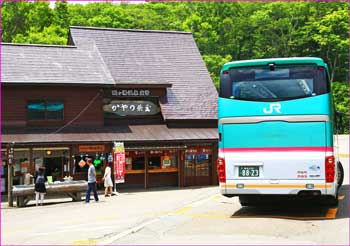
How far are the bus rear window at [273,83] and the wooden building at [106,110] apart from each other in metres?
13.9

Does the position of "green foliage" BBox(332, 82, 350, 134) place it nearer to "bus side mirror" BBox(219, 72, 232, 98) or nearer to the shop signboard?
the shop signboard

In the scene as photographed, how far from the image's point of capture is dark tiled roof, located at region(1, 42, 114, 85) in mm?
25547

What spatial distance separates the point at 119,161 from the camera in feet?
80.8

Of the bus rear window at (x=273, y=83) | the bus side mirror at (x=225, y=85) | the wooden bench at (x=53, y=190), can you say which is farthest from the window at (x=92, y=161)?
the bus rear window at (x=273, y=83)

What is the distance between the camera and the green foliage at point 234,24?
6247cm

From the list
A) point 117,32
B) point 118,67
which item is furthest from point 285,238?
point 117,32

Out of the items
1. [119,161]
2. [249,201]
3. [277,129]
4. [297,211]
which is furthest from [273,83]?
[119,161]

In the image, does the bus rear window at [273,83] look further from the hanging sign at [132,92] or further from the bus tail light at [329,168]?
the hanging sign at [132,92]

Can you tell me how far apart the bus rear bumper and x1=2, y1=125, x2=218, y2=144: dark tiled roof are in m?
13.9

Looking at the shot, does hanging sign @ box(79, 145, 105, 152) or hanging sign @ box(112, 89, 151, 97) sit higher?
hanging sign @ box(112, 89, 151, 97)

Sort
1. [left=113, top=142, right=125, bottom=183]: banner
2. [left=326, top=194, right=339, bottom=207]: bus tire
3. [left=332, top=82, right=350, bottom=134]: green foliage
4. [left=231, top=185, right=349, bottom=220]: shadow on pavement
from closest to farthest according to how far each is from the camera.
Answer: [left=231, top=185, right=349, bottom=220]: shadow on pavement
[left=326, top=194, right=339, bottom=207]: bus tire
[left=113, top=142, right=125, bottom=183]: banner
[left=332, top=82, right=350, bottom=134]: green foliage

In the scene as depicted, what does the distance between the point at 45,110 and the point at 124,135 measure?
4.27 meters

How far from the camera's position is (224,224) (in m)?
11.7

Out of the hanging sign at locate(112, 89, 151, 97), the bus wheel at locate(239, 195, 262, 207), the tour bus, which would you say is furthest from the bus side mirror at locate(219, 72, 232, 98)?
the hanging sign at locate(112, 89, 151, 97)
